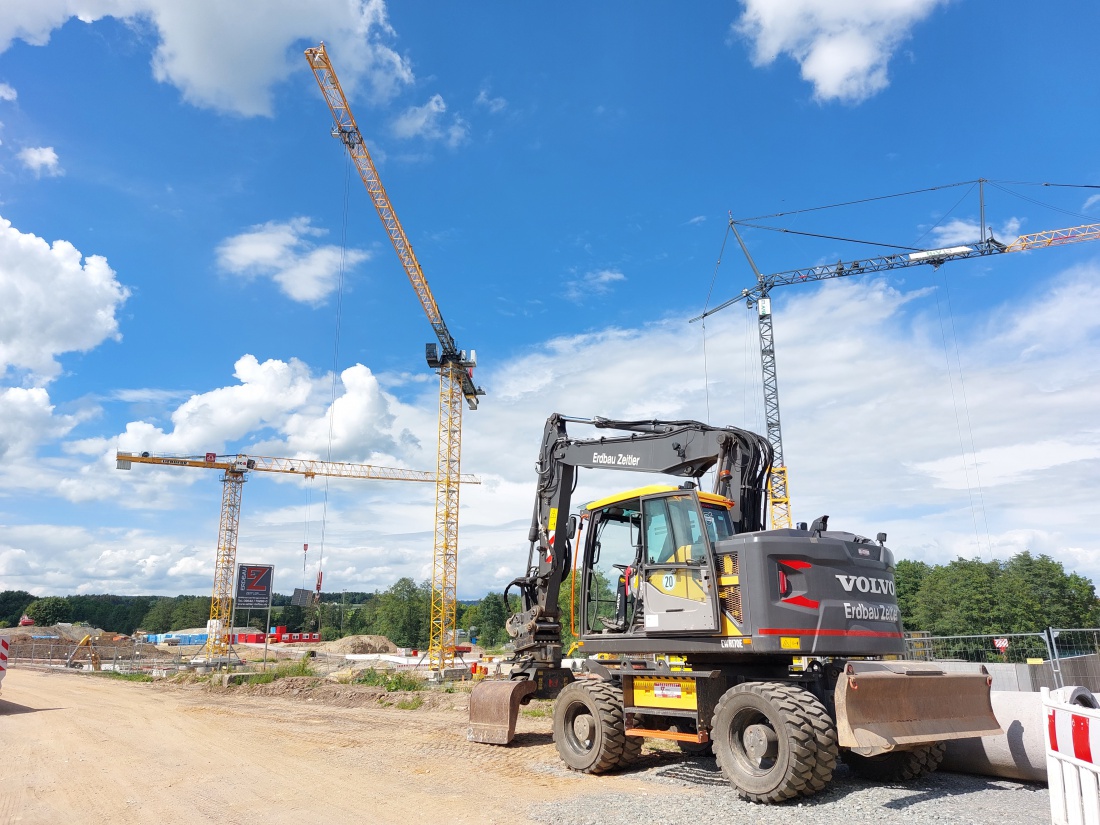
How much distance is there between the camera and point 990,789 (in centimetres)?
819

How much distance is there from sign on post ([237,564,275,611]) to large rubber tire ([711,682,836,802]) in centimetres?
2920

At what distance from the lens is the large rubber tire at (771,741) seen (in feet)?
24.3

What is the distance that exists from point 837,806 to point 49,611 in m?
143

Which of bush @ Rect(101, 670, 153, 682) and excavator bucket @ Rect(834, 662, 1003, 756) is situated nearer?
excavator bucket @ Rect(834, 662, 1003, 756)

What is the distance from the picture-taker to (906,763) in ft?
28.1

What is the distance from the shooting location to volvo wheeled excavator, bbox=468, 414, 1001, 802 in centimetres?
767

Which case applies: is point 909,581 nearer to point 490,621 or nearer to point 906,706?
point 490,621

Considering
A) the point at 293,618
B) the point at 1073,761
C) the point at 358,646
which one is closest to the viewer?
the point at 1073,761

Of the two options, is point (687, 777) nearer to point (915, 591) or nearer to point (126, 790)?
point (126, 790)

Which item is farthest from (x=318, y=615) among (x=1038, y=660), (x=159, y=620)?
(x=1038, y=660)

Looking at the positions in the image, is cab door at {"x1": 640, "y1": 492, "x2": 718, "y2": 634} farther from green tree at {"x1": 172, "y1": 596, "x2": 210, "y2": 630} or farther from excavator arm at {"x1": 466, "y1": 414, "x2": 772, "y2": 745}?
green tree at {"x1": 172, "y1": 596, "x2": 210, "y2": 630}

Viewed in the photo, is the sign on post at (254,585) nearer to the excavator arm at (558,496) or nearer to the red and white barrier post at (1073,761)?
the excavator arm at (558,496)

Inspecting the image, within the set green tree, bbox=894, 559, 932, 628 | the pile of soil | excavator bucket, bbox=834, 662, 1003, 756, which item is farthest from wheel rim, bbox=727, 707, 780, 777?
green tree, bbox=894, 559, 932, 628

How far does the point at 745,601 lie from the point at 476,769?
180 inches
